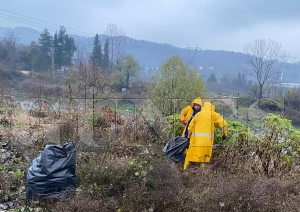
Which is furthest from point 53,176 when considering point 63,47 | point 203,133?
point 63,47

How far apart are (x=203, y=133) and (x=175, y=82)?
22.0ft

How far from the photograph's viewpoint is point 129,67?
2730cm

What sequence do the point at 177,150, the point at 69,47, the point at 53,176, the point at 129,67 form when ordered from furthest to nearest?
1. the point at 69,47
2. the point at 129,67
3. the point at 177,150
4. the point at 53,176

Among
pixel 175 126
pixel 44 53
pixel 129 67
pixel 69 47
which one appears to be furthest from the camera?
pixel 69 47

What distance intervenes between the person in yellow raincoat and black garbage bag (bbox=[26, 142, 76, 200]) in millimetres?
2167

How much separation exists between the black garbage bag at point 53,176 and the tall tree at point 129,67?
862 inches

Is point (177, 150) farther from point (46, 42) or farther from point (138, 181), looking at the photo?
point (46, 42)

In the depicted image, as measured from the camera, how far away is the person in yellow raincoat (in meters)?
4.78

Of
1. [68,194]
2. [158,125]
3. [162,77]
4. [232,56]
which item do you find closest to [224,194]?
[68,194]

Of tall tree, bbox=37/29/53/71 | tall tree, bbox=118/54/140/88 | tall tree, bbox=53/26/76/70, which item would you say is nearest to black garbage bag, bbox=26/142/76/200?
tall tree, bbox=118/54/140/88

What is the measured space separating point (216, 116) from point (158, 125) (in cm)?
223

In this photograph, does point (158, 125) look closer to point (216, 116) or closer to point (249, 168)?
point (216, 116)

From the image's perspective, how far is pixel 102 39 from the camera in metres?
39.9

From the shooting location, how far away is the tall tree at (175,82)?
11.0 m
